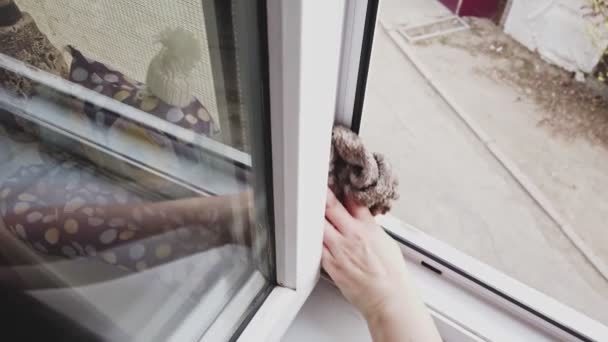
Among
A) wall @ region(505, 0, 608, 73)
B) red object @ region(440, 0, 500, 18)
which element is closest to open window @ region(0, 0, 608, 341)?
wall @ region(505, 0, 608, 73)

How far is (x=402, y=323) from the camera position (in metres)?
0.55

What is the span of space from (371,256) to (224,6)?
37 centimetres

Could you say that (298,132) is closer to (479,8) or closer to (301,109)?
(301,109)

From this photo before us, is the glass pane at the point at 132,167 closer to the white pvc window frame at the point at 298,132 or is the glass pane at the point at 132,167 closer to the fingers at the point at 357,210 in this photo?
the white pvc window frame at the point at 298,132

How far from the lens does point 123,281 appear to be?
18.5 inches

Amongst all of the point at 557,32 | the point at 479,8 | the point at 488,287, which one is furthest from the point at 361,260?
the point at 479,8

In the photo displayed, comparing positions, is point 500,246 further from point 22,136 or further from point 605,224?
point 22,136

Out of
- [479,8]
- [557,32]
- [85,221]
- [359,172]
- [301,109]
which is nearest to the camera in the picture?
[301,109]

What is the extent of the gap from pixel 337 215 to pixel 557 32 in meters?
0.50

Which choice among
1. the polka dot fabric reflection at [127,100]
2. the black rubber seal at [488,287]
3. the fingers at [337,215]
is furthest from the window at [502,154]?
the polka dot fabric reflection at [127,100]

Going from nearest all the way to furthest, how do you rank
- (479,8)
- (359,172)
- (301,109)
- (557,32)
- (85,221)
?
(301,109)
(85,221)
(359,172)
(557,32)
(479,8)

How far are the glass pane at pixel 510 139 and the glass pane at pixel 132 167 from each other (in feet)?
0.96

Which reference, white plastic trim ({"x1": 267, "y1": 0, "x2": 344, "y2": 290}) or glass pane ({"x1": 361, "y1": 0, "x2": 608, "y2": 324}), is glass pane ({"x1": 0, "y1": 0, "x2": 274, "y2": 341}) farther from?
Result: glass pane ({"x1": 361, "y1": 0, "x2": 608, "y2": 324})

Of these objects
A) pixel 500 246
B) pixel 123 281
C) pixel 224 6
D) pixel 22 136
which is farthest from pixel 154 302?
pixel 500 246
